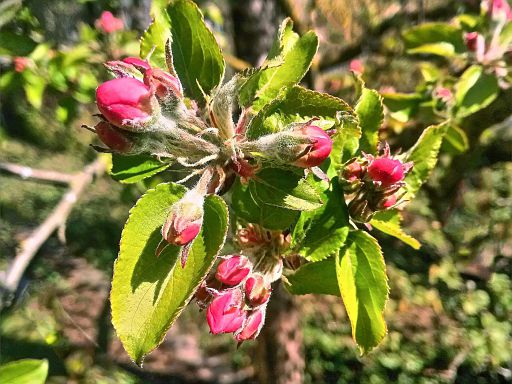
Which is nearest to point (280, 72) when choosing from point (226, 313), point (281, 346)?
point (226, 313)

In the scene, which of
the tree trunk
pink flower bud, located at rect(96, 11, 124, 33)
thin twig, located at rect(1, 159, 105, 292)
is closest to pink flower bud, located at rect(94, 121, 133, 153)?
thin twig, located at rect(1, 159, 105, 292)

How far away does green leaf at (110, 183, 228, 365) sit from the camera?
0.61 m

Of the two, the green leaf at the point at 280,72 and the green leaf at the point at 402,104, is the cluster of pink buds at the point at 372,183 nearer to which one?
the green leaf at the point at 280,72

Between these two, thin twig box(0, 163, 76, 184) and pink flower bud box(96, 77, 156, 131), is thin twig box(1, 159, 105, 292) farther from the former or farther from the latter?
pink flower bud box(96, 77, 156, 131)

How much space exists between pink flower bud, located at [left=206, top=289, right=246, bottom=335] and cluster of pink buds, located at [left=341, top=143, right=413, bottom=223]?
20cm

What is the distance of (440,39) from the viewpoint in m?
1.33

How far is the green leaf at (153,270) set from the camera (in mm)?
614

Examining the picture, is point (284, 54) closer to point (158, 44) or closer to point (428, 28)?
point (158, 44)

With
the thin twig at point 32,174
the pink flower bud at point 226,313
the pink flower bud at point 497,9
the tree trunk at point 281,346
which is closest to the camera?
the pink flower bud at point 226,313

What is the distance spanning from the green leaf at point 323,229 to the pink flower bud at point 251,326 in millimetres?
101

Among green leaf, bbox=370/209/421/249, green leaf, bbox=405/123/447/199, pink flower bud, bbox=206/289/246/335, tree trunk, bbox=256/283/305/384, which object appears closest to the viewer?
pink flower bud, bbox=206/289/246/335

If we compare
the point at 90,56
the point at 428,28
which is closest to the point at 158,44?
the point at 428,28

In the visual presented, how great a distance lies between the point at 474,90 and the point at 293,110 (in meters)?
0.76

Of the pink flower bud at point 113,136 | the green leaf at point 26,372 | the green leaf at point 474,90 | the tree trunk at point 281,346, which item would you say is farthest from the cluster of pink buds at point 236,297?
the tree trunk at point 281,346
